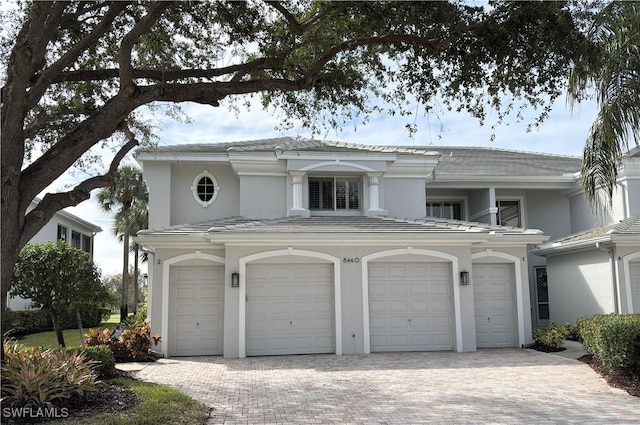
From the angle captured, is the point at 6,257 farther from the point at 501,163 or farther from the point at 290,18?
the point at 501,163

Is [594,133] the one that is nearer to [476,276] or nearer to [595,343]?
[595,343]

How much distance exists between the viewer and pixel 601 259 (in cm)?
1655

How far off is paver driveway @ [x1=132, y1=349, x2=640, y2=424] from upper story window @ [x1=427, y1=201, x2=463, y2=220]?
7907 mm

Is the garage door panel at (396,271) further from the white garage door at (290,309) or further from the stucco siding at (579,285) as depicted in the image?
the stucco siding at (579,285)

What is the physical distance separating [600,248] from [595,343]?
636cm

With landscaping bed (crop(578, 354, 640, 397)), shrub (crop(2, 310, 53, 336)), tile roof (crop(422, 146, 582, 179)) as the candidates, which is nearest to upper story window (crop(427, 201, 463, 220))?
tile roof (crop(422, 146, 582, 179))

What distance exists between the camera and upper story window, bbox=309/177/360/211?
17.6m

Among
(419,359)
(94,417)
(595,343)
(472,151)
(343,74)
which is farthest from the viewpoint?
(472,151)

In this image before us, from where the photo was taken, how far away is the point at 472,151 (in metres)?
24.3

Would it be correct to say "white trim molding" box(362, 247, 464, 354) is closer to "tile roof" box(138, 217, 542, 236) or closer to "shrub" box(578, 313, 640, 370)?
"tile roof" box(138, 217, 542, 236)

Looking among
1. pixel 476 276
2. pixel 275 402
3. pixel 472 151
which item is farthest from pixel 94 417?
pixel 472 151

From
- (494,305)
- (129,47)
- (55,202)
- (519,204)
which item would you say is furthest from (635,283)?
(55,202)

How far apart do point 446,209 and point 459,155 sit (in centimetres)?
312

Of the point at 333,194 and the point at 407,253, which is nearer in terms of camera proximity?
the point at 407,253
